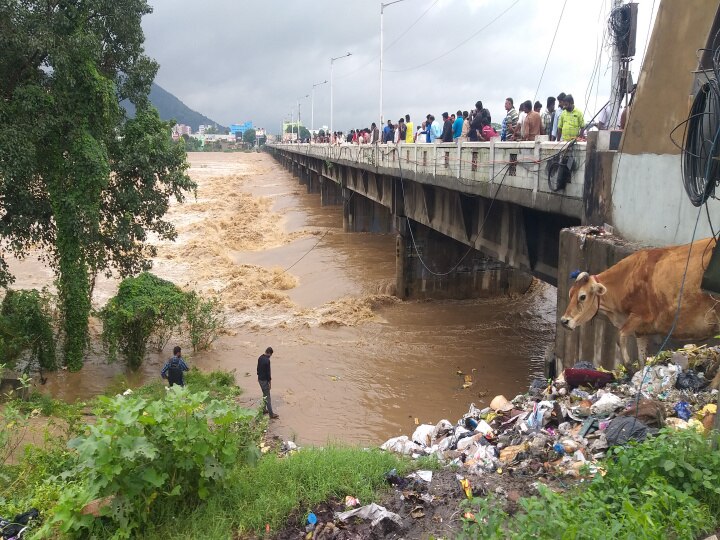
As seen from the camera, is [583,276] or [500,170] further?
[500,170]

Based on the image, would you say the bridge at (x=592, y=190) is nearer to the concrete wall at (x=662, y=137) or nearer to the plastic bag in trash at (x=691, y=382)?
the concrete wall at (x=662, y=137)

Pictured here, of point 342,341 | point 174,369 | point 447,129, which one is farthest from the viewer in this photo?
point 447,129

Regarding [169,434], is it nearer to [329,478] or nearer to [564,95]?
[329,478]

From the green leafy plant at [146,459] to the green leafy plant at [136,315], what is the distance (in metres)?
8.04

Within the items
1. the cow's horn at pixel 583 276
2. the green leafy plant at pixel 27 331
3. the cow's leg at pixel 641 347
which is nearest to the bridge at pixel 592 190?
the cow's leg at pixel 641 347

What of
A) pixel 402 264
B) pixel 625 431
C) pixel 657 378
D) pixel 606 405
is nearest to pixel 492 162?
pixel 657 378

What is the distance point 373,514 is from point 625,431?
2.52 metres

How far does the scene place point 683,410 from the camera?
18.7 feet

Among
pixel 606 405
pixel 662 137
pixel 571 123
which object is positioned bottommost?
pixel 606 405

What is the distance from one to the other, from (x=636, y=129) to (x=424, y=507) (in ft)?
20.1

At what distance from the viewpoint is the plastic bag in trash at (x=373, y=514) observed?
4812mm

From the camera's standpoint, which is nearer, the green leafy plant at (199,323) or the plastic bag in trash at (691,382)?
the plastic bag in trash at (691,382)

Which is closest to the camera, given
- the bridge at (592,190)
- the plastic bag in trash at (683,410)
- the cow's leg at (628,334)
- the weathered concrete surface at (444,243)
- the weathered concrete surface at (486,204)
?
the plastic bag in trash at (683,410)

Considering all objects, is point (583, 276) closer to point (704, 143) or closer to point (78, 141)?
point (704, 143)
